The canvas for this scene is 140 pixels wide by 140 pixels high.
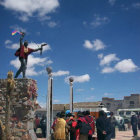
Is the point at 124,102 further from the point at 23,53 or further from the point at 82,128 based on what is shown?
the point at 82,128

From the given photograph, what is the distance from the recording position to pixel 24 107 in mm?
8586

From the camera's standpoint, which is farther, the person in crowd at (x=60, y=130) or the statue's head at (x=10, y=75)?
the statue's head at (x=10, y=75)

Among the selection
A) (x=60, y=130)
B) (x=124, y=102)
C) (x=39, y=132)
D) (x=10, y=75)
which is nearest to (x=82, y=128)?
(x=60, y=130)

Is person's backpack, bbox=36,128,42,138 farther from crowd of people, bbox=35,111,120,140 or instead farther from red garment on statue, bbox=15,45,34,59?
crowd of people, bbox=35,111,120,140

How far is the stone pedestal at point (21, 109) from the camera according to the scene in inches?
334

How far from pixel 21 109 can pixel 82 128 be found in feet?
9.25

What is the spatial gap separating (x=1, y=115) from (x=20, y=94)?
1073 mm

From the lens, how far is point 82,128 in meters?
6.82

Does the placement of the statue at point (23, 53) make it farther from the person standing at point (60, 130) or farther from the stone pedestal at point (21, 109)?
the person standing at point (60, 130)

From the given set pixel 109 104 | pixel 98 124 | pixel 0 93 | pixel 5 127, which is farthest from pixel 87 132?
pixel 109 104

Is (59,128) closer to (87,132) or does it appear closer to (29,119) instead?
(87,132)

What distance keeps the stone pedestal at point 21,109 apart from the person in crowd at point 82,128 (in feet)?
7.71

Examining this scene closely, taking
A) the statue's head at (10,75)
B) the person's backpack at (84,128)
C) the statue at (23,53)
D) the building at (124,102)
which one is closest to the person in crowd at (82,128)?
the person's backpack at (84,128)

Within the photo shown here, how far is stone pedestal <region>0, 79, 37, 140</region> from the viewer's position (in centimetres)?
848
